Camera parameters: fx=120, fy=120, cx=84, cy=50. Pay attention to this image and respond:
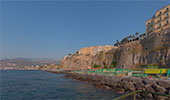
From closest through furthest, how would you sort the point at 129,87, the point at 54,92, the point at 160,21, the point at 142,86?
the point at 142,86, the point at 129,87, the point at 54,92, the point at 160,21

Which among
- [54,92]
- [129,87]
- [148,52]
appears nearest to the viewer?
[129,87]

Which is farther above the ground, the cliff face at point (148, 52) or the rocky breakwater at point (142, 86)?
the cliff face at point (148, 52)

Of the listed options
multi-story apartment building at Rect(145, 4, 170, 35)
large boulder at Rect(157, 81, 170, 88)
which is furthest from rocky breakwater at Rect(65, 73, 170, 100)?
multi-story apartment building at Rect(145, 4, 170, 35)

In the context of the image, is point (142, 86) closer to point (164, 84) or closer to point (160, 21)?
point (164, 84)

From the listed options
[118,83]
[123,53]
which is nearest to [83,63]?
[123,53]

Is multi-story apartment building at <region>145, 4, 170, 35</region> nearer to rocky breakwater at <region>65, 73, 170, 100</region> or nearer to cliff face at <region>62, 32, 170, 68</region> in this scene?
cliff face at <region>62, 32, 170, 68</region>

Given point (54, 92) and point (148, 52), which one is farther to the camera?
point (148, 52)

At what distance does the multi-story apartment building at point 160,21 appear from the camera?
4391 cm

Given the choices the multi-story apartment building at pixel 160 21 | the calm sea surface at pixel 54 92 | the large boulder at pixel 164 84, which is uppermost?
the multi-story apartment building at pixel 160 21

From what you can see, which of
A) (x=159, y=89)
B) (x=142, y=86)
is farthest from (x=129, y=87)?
(x=159, y=89)

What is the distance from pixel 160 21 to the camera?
155ft

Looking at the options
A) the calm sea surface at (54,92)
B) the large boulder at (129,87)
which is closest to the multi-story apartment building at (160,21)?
the large boulder at (129,87)

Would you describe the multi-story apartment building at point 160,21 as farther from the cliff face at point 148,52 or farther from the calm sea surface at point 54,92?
the calm sea surface at point 54,92

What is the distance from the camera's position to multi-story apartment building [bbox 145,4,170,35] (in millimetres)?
43906
